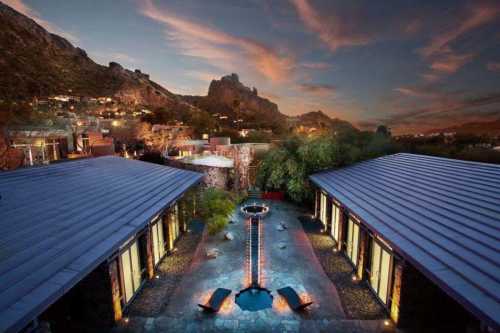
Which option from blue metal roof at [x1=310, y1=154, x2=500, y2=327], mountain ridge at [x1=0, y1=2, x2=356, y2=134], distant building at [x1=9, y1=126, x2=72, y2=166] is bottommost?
blue metal roof at [x1=310, y1=154, x2=500, y2=327]

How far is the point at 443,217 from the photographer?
20.5ft

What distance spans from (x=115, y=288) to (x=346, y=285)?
7852mm

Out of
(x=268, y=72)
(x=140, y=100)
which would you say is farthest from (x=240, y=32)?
(x=140, y=100)

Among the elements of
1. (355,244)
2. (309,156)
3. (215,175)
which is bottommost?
(355,244)

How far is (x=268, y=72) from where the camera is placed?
27000 millimetres

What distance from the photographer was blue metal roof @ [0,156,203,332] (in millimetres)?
3495

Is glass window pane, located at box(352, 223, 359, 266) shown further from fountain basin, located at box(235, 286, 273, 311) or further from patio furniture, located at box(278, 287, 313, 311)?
fountain basin, located at box(235, 286, 273, 311)

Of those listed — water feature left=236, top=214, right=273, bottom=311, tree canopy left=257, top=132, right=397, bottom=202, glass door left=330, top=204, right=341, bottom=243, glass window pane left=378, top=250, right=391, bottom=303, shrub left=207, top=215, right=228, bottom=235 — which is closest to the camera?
glass window pane left=378, top=250, right=391, bottom=303

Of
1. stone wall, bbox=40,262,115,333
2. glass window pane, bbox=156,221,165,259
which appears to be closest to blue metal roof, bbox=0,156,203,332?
stone wall, bbox=40,262,115,333

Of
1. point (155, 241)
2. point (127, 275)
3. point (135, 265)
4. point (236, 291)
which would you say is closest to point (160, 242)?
point (155, 241)

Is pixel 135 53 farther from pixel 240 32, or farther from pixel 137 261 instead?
pixel 137 261

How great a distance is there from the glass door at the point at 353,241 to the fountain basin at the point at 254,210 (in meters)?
6.77

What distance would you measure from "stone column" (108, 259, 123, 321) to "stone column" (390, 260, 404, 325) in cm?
813

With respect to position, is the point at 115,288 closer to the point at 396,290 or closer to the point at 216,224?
the point at 216,224
